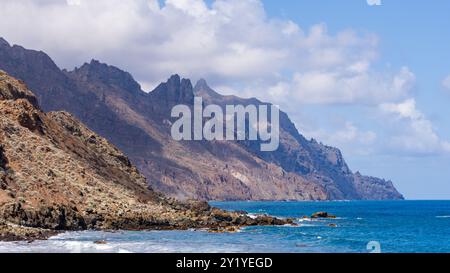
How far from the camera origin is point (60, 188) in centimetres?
9019

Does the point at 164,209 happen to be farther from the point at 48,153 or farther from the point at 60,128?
the point at 60,128

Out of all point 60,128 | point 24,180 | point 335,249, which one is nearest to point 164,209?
point 24,180

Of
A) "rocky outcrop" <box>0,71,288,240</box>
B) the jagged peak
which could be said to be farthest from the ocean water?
the jagged peak

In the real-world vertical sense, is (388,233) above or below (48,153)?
below

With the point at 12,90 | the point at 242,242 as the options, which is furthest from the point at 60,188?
the point at 12,90

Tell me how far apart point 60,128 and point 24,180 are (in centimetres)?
3517

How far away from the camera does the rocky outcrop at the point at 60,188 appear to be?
78.1 metres

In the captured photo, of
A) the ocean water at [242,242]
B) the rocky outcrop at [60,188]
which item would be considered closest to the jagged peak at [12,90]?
the rocky outcrop at [60,188]

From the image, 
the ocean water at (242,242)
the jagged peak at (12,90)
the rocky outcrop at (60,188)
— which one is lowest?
the ocean water at (242,242)

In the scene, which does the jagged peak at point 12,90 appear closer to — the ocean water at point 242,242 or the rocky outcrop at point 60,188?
the rocky outcrop at point 60,188

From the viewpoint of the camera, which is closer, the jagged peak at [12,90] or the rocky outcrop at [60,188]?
the rocky outcrop at [60,188]

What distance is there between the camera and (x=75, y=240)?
65.6 metres

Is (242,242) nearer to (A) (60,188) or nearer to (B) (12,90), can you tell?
(A) (60,188)
